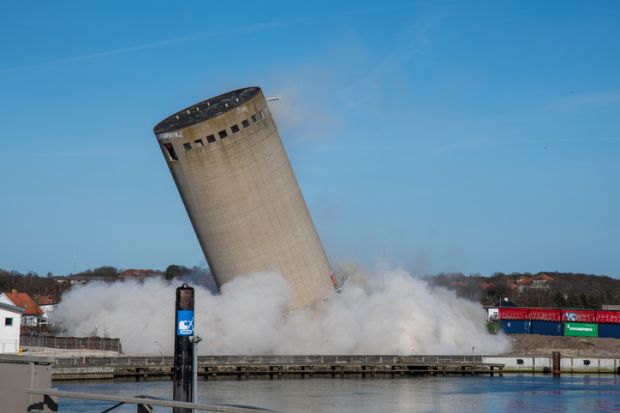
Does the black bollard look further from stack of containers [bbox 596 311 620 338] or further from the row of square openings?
stack of containers [bbox 596 311 620 338]

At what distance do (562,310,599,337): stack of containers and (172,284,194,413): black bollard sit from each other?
47.1 meters

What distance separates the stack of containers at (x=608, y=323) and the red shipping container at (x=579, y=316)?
1.20 ft

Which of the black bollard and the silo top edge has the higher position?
the silo top edge

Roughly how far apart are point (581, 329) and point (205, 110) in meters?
34.3

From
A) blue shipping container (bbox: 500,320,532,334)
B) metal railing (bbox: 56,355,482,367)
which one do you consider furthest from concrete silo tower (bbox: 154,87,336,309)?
blue shipping container (bbox: 500,320,532,334)

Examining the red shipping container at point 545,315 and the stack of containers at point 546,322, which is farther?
the red shipping container at point 545,315

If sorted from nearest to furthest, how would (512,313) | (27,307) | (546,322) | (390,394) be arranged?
(390,394), (546,322), (512,313), (27,307)

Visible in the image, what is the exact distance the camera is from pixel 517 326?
197 feet

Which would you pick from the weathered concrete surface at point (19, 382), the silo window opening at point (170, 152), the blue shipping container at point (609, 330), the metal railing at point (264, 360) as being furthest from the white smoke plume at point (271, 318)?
the weathered concrete surface at point (19, 382)

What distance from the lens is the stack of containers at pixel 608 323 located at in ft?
191

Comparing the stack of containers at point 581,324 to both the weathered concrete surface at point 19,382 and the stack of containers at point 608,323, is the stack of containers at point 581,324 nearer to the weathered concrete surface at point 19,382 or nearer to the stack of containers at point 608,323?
the stack of containers at point 608,323

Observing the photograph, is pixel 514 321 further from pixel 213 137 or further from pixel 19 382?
pixel 19 382

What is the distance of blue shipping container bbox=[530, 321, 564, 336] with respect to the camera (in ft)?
192

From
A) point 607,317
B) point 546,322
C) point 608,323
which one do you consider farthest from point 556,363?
point 607,317
